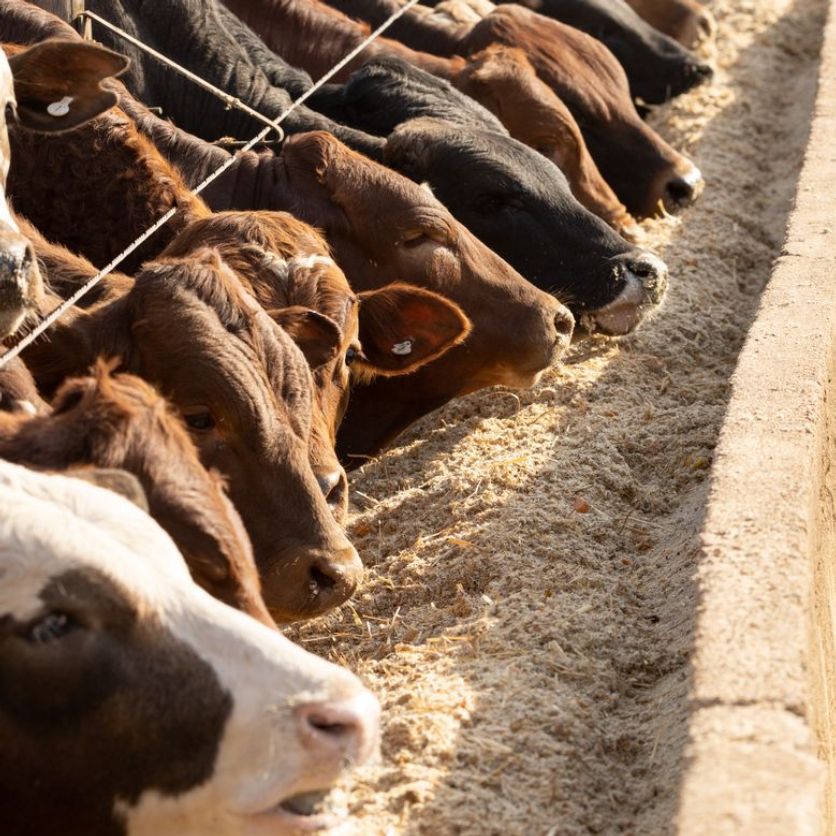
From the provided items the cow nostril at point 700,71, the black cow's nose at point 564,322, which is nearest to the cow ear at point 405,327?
the black cow's nose at point 564,322

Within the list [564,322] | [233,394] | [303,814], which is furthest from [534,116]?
[303,814]

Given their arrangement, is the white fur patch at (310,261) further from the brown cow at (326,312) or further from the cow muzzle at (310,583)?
the cow muzzle at (310,583)

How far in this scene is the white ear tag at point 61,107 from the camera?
618 centimetres

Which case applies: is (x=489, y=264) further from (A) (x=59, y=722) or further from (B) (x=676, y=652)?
(A) (x=59, y=722)

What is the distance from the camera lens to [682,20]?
13297 millimetres

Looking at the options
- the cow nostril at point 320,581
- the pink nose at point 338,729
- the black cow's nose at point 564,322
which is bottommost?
the black cow's nose at point 564,322

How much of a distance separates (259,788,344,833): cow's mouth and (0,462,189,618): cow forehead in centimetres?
51

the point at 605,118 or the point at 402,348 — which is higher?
the point at 402,348

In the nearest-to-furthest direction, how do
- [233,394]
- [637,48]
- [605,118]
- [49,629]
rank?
1. [49,629]
2. [233,394]
3. [605,118]
4. [637,48]

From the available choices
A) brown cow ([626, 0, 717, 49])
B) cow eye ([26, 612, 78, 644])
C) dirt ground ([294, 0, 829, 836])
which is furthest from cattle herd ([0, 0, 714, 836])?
brown cow ([626, 0, 717, 49])

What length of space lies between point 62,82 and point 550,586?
8.93ft

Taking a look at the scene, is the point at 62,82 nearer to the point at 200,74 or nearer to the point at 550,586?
the point at 200,74

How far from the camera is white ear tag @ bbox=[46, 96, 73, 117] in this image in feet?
20.3

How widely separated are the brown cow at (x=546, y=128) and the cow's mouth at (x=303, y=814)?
621 centimetres
